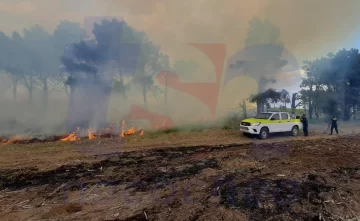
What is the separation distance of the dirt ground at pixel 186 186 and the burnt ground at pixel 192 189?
22 millimetres

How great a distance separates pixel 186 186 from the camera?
22.1ft

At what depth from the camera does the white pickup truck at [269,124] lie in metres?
16.5

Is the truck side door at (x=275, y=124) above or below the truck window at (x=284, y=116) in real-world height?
below

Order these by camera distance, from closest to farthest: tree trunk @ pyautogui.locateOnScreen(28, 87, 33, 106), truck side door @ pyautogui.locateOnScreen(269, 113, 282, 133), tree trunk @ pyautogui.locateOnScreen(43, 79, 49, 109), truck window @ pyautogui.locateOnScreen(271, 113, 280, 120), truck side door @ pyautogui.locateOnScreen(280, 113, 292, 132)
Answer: truck side door @ pyautogui.locateOnScreen(269, 113, 282, 133)
truck window @ pyautogui.locateOnScreen(271, 113, 280, 120)
truck side door @ pyautogui.locateOnScreen(280, 113, 292, 132)
tree trunk @ pyautogui.locateOnScreen(28, 87, 33, 106)
tree trunk @ pyautogui.locateOnScreen(43, 79, 49, 109)

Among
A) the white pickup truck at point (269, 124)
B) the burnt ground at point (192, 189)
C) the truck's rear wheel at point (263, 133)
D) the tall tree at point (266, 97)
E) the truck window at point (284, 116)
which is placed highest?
the tall tree at point (266, 97)

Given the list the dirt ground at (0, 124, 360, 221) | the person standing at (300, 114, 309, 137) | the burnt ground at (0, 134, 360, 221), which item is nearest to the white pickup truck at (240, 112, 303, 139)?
the person standing at (300, 114, 309, 137)

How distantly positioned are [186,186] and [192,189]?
271 millimetres

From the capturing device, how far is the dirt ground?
17.1 ft

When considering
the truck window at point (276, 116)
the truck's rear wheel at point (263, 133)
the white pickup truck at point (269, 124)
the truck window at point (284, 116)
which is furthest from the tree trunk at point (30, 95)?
the truck window at point (284, 116)

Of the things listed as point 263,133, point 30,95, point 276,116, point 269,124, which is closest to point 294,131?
point 276,116

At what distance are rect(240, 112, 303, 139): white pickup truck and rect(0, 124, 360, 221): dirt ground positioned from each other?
209 inches

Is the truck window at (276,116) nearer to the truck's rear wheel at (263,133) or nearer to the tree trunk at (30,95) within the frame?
the truck's rear wheel at (263,133)

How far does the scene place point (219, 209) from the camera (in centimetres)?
528

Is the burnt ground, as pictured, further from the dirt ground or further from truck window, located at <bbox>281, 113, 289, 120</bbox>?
truck window, located at <bbox>281, 113, 289, 120</bbox>
